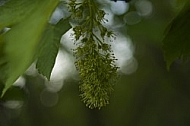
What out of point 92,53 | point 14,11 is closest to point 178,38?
point 92,53

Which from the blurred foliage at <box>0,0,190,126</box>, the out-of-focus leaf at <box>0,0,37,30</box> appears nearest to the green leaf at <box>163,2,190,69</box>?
the out-of-focus leaf at <box>0,0,37,30</box>

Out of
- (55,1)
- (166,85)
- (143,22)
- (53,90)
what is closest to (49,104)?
(53,90)

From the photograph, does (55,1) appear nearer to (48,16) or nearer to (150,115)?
(48,16)

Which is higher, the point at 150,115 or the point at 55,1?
the point at 55,1

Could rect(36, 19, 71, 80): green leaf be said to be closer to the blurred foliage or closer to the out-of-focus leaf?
the out-of-focus leaf

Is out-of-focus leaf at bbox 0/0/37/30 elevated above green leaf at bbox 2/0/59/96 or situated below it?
below

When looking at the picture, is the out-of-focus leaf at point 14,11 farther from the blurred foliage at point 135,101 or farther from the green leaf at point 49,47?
the blurred foliage at point 135,101
